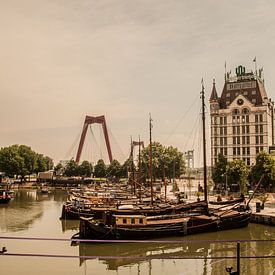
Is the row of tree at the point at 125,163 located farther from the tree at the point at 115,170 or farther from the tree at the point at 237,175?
the tree at the point at 237,175

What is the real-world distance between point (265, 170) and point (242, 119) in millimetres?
28901

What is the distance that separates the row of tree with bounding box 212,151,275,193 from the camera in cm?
5514

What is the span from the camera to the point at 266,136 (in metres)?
80.4

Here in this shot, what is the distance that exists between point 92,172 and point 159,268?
116 metres

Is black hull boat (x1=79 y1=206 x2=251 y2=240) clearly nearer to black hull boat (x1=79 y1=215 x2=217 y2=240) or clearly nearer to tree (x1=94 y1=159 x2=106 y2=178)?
black hull boat (x1=79 y1=215 x2=217 y2=240)

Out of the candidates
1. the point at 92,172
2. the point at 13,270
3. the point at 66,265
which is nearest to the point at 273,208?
the point at 66,265

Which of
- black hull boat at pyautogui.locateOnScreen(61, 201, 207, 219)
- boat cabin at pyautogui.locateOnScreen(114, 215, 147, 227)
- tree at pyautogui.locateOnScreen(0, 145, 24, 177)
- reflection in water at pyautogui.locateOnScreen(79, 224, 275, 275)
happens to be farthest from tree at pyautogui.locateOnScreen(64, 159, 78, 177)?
reflection in water at pyautogui.locateOnScreen(79, 224, 275, 275)

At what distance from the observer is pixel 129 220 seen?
28641 millimetres

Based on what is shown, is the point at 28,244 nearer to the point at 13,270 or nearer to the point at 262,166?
the point at 13,270

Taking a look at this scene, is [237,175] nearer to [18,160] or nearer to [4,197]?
[4,197]

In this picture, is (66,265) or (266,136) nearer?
(66,265)

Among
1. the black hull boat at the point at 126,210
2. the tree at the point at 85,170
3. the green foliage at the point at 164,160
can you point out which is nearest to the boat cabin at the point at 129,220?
the black hull boat at the point at 126,210

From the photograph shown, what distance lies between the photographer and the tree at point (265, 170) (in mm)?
54812

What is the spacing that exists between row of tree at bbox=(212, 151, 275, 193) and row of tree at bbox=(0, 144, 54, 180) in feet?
201
